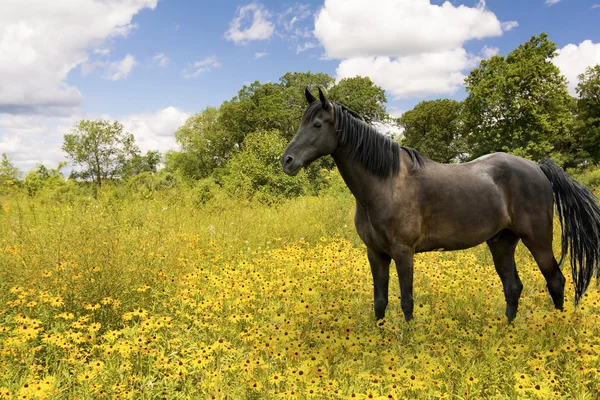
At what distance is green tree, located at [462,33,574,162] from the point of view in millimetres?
25766

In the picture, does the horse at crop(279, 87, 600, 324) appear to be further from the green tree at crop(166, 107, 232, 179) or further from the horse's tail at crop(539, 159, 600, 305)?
the green tree at crop(166, 107, 232, 179)

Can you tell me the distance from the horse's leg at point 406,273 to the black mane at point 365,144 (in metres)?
0.84

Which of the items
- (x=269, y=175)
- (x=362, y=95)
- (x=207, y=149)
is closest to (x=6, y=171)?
(x=269, y=175)

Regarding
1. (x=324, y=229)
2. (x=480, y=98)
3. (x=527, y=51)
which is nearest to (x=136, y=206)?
(x=324, y=229)

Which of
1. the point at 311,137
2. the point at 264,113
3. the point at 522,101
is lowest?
the point at 311,137

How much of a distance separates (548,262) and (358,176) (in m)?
2.63

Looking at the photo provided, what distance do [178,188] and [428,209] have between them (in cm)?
883

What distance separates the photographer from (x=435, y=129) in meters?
38.8

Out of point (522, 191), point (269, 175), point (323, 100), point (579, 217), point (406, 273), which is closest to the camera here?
point (323, 100)

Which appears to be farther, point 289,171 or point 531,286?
point 531,286

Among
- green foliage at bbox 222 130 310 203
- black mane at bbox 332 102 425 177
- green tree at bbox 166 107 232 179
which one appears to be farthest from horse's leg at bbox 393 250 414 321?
green tree at bbox 166 107 232 179

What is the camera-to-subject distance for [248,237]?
8141 millimetres

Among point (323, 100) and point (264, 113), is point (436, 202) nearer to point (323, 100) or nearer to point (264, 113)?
point (323, 100)

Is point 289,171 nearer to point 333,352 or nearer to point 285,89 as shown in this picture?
point 333,352
